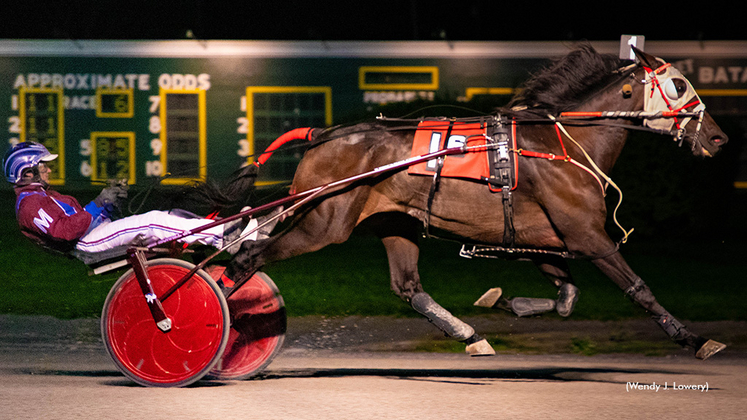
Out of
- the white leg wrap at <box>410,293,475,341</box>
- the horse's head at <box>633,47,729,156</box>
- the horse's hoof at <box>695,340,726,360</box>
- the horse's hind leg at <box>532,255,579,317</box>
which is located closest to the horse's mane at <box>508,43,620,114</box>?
the horse's head at <box>633,47,729,156</box>

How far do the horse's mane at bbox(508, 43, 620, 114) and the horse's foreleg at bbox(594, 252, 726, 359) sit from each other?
116 centimetres

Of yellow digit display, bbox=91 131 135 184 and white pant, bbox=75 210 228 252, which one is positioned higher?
yellow digit display, bbox=91 131 135 184

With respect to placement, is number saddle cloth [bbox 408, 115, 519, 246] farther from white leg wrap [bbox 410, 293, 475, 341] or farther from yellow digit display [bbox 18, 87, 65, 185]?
yellow digit display [bbox 18, 87, 65, 185]

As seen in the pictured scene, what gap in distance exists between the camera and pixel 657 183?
12.2 m

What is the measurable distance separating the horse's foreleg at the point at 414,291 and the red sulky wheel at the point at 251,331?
0.89 metres

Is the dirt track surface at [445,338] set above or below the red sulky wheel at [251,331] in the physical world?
below

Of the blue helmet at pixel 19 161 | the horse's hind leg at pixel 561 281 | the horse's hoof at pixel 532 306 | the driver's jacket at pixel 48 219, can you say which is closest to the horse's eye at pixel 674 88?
the horse's hind leg at pixel 561 281

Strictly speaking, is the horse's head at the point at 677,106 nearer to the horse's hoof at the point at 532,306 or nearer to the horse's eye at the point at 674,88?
the horse's eye at the point at 674,88

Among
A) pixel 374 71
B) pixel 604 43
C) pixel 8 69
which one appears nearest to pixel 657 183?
pixel 604 43

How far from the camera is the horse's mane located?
19.5 feet

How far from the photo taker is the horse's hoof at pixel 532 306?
5.83 metres

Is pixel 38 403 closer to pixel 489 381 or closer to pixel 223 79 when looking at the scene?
pixel 489 381

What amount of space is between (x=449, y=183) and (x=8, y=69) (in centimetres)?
1488
